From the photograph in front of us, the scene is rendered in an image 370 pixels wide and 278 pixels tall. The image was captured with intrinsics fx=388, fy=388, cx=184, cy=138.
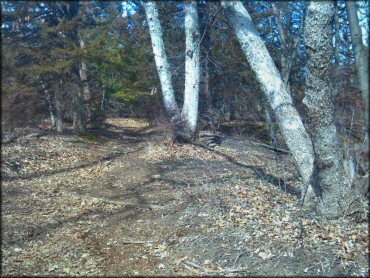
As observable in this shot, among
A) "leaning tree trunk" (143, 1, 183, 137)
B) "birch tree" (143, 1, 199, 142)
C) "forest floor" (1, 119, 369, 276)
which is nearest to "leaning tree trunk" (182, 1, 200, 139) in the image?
"birch tree" (143, 1, 199, 142)

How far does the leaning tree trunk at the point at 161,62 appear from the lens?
40.2ft

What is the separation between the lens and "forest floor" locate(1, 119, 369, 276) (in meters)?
4.77

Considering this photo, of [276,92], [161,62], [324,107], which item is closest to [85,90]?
[161,62]

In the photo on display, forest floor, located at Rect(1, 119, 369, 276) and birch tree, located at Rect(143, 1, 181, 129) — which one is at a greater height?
birch tree, located at Rect(143, 1, 181, 129)

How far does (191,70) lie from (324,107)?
780cm

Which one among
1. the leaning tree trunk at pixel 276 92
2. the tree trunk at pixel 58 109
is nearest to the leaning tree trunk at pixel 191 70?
the tree trunk at pixel 58 109

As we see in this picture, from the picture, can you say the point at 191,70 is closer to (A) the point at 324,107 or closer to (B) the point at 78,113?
(B) the point at 78,113

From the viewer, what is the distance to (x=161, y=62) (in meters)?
12.4

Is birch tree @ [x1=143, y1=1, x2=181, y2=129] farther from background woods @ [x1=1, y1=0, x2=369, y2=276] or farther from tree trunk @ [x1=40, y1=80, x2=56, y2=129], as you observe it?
tree trunk @ [x1=40, y1=80, x2=56, y2=129]

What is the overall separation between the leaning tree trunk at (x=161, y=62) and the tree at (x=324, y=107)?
24.2ft

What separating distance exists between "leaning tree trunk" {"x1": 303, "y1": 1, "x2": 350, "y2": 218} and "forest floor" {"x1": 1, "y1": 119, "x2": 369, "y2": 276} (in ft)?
1.50

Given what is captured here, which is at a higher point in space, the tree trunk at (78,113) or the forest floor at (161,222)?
the tree trunk at (78,113)

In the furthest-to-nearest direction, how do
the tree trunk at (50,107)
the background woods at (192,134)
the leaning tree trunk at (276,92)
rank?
the tree trunk at (50,107) → the leaning tree trunk at (276,92) → the background woods at (192,134)

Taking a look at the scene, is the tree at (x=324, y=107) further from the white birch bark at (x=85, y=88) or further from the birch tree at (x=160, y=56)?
the white birch bark at (x=85, y=88)
